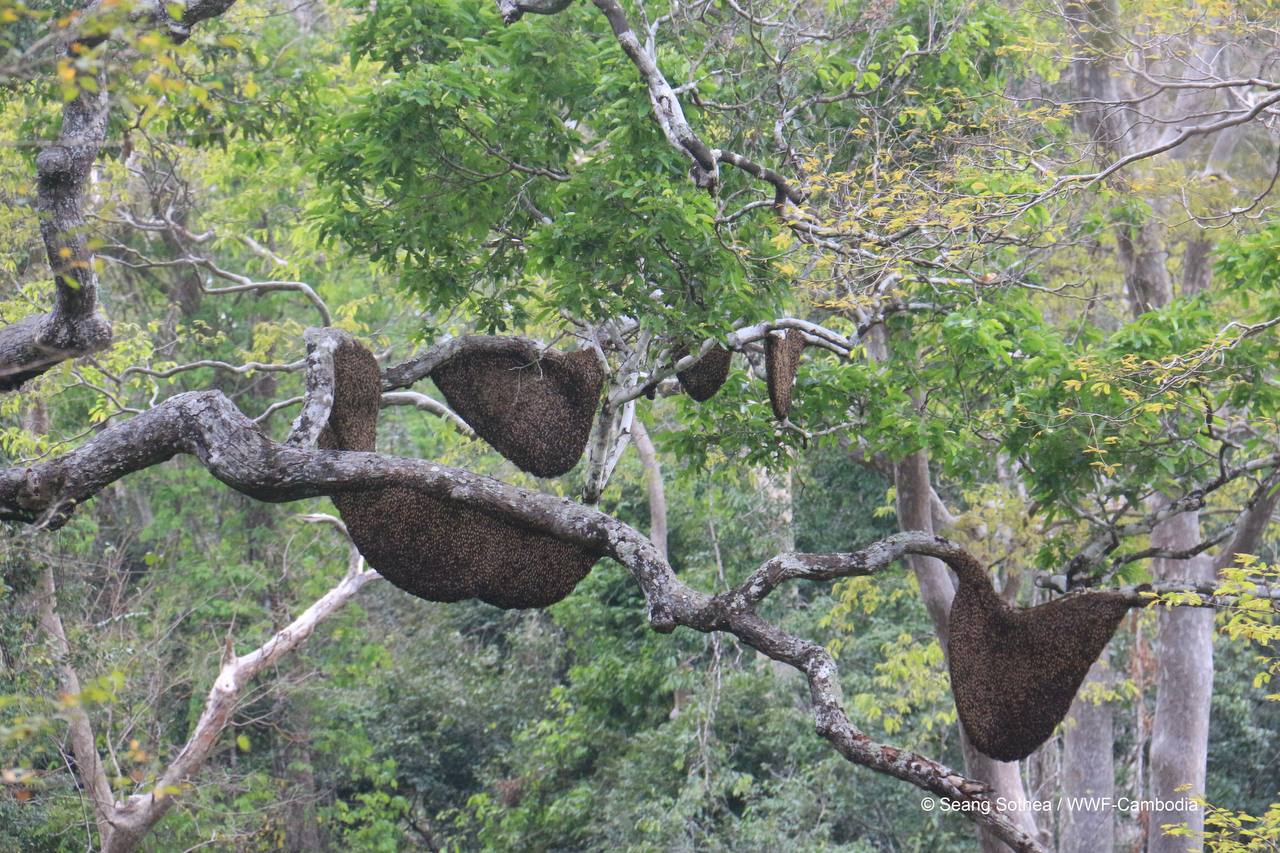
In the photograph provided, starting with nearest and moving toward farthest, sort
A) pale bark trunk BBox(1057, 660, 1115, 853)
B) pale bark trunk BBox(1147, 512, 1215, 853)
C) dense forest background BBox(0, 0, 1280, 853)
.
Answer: dense forest background BBox(0, 0, 1280, 853) → pale bark trunk BBox(1147, 512, 1215, 853) → pale bark trunk BBox(1057, 660, 1115, 853)

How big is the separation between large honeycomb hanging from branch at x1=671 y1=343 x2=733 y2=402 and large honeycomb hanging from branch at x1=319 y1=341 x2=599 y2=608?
66.3 inches

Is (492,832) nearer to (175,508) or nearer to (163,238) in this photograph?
(175,508)

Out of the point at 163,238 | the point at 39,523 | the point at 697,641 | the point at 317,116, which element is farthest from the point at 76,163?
the point at 163,238

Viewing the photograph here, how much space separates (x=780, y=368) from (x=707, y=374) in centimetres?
50

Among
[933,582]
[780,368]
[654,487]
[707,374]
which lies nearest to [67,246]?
[707,374]

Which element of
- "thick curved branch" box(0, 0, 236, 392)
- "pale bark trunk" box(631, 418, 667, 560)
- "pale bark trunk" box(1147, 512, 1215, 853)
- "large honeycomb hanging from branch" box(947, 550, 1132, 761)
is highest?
"thick curved branch" box(0, 0, 236, 392)

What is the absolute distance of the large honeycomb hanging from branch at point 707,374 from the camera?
6977mm

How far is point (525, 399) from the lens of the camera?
6.32 meters

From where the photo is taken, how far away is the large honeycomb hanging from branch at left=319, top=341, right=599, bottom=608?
5.31 m

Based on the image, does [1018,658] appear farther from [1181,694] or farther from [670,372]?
[1181,694]

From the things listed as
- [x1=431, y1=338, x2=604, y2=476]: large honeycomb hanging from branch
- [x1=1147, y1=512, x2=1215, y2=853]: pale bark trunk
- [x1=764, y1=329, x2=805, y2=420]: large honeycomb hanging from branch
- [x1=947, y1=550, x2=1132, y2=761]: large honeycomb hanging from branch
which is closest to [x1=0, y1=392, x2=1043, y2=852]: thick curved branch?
[x1=947, y1=550, x2=1132, y2=761]: large honeycomb hanging from branch

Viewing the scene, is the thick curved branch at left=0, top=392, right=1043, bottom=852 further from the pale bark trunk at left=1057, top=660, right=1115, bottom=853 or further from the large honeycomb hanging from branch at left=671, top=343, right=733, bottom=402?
the pale bark trunk at left=1057, top=660, right=1115, bottom=853

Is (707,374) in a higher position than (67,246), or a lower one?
lower

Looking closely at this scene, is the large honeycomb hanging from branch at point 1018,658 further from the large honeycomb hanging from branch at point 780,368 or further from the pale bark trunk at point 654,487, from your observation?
the pale bark trunk at point 654,487
